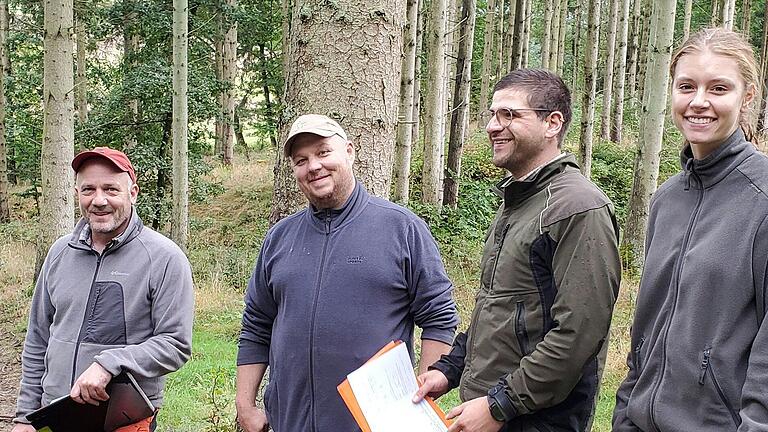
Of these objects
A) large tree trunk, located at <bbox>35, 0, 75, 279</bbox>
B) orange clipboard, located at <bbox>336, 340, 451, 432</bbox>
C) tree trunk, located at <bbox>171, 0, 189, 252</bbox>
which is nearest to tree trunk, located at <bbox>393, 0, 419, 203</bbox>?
tree trunk, located at <bbox>171, 0, 189, 252</bbox>

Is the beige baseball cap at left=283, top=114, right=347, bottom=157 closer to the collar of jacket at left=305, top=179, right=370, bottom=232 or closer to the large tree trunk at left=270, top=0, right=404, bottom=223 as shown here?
the collar of jacket at left=305, top=179, right=370, bottom=232

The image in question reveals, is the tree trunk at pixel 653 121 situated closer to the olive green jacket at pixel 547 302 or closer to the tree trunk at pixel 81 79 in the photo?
the olive green jacket at pixel 547 302

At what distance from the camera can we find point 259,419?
3.18 meters

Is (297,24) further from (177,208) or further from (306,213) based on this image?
(177,208)

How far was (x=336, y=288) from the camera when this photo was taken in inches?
113

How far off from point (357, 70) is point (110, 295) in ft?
5.87

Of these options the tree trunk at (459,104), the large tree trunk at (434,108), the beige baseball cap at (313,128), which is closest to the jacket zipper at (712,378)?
the beige baseball cap at (313,128)

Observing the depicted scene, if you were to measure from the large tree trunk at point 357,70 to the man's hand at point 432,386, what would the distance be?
141 cm

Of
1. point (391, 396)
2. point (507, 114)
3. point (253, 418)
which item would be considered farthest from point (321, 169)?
point (253, 418)

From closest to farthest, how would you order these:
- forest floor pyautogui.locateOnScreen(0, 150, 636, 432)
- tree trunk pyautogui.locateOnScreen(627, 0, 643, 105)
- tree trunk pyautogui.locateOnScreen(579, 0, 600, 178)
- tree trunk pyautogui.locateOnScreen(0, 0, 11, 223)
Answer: forest floor pyautogui.locateOnScreen(0, 150, 636, 432)
tree trunk pyautogui.locateOnScreen(579, 0, 600, 178)
tree trunk pyautogui.locateOnScreen(0, 0, 11, 223)
tree trunk pyautogui.locateOnScreen(627, 0, 643, 105)

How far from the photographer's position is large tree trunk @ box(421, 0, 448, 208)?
42.9 ft

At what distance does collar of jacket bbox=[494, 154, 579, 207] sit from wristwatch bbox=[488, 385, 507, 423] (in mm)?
742

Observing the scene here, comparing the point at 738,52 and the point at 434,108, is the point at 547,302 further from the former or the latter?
the point at 434,108

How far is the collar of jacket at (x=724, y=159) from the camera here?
2242 millimetres
